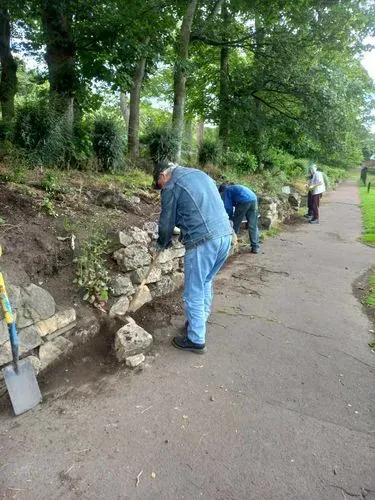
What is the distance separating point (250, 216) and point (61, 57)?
207 inches

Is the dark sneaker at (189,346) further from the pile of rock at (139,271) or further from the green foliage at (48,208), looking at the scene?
the green foliage at (48,208)

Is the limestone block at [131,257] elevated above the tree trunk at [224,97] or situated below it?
below

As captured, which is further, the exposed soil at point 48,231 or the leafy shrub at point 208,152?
the leafy shrub at point 208,152

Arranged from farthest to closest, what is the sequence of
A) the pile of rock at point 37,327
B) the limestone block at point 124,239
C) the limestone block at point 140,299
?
1. the limestone block at point 124,239
2. the limestone block at point 140,299
3. the pile of rock at point 37,327

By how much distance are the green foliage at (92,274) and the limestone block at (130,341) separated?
0.53 metres

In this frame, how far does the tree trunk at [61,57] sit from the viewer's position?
7020mm

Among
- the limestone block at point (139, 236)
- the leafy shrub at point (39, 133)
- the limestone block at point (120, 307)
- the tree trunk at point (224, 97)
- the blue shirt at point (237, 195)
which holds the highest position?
the tree trunk at point (224, 97)

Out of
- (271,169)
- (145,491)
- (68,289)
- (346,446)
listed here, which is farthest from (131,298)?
(271,169)

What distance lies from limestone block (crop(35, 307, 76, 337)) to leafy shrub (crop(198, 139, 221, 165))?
26.8 feet

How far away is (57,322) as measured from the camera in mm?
3652

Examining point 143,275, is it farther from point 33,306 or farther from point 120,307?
point 33,306

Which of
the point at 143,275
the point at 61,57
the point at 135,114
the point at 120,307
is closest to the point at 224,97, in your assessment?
the point at 135,114

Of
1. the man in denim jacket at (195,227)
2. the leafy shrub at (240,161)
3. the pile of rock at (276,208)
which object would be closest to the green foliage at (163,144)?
the pile of rock at (276,208)

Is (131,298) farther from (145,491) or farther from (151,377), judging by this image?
(145,491)
